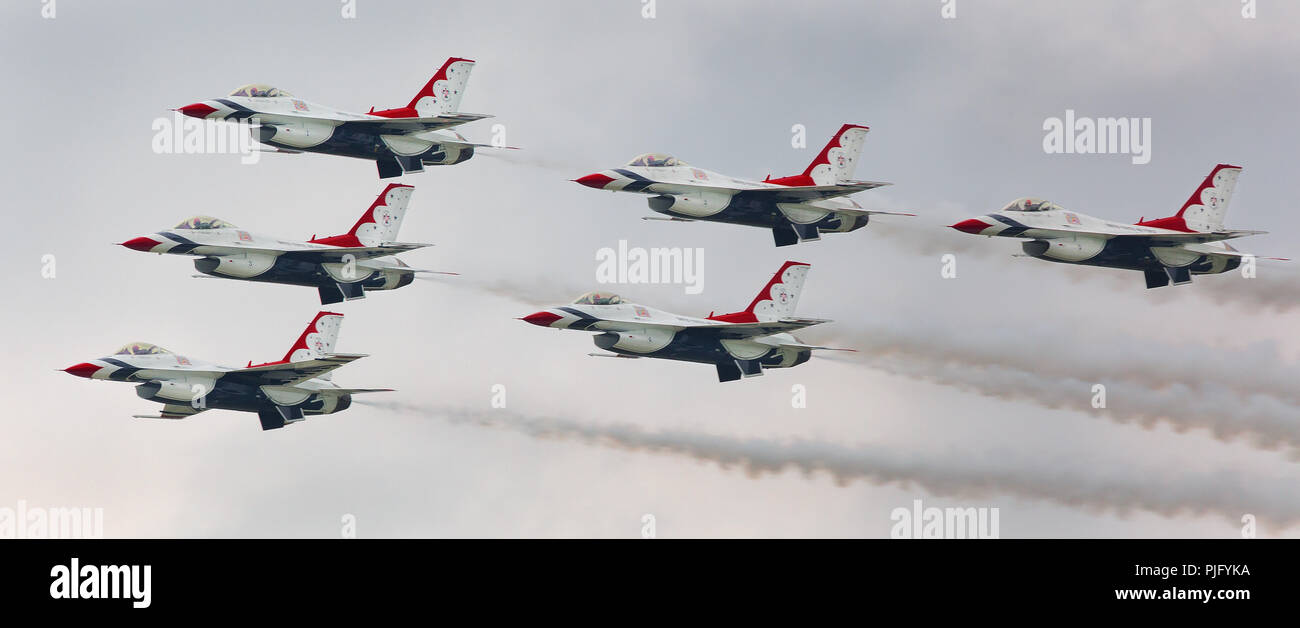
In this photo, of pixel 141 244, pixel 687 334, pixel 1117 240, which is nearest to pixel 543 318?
pixel 687 334

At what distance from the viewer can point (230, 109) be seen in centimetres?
9531

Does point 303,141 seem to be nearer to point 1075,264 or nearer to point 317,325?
point 317,325

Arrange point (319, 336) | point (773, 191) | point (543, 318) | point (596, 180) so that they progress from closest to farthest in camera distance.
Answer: point (543, 318), point (596, 180), point (773, 191), point (319, 336)

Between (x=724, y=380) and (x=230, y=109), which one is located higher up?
(x=230, y=109)

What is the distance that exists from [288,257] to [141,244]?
17.4ft

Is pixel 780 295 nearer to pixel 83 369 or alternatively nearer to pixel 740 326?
pixel 740 326

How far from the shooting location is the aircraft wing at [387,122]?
9512cm

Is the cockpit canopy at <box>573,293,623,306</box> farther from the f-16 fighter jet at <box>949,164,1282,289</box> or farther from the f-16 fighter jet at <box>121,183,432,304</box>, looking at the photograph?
the f-16 fighter jet at <box>949,164,1282,289</box>

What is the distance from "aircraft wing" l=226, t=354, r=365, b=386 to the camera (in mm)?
91938

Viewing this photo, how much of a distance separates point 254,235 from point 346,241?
3543 millimetres

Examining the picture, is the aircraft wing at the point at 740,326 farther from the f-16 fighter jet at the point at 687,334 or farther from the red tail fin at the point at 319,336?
the red tail fin at the point at 319,336

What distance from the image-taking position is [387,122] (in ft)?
314

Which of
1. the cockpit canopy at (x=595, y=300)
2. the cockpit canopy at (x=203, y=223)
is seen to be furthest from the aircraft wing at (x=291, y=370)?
the cockpit canopy at (x=595, y=300)
